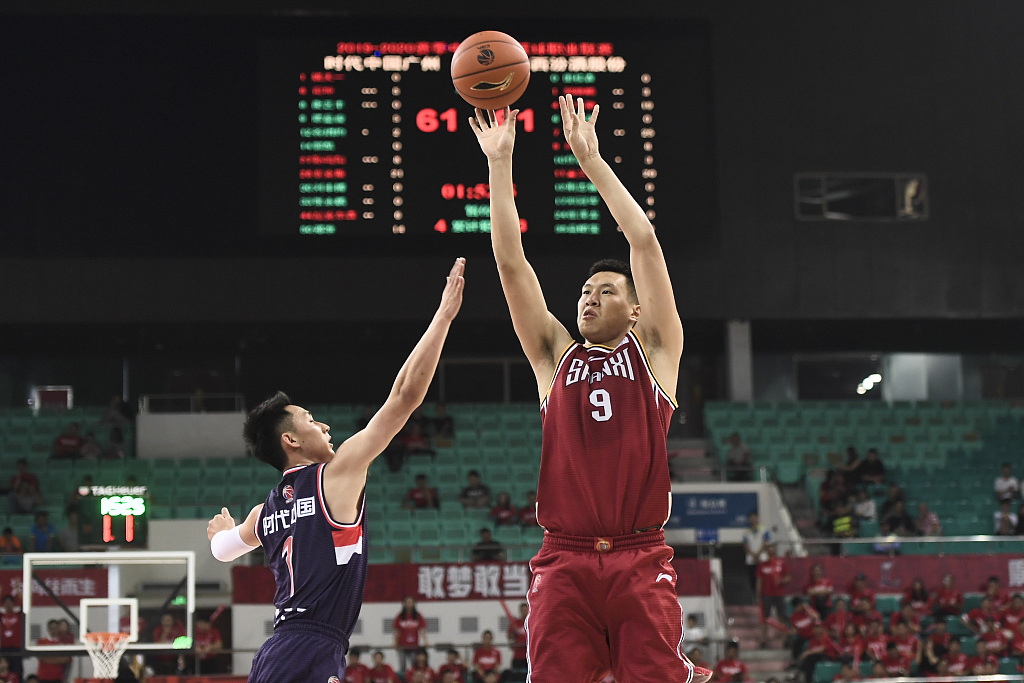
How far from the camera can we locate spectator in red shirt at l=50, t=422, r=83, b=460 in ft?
55.0

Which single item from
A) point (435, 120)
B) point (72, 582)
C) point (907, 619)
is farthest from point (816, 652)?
A: point (435, 120)

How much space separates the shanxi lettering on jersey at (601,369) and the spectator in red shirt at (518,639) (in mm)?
8099

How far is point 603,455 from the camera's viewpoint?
4184 mm

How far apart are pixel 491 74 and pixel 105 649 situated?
5989mm

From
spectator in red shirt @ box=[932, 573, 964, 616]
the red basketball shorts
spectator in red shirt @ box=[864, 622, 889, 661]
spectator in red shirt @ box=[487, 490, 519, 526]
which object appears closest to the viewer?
the red basketball shorts

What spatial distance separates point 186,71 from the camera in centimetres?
1727

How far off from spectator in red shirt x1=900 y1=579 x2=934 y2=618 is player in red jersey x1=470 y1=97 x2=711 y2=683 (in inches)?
410

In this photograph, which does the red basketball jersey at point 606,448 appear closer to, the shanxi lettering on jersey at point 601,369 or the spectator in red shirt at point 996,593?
the shanxi lettering on jersey at point 601,369

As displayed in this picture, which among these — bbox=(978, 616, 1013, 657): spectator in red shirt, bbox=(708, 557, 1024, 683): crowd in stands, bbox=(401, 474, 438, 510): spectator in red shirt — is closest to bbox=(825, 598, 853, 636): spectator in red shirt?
bbox=(708, 557, 1024, 683): crowd in stands

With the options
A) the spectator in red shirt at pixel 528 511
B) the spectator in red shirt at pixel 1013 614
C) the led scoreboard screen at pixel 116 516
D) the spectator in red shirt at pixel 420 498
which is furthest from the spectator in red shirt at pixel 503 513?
the spectator in red shirt at pixel 1013 614

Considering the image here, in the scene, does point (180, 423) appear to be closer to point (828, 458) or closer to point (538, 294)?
point (828, 458)

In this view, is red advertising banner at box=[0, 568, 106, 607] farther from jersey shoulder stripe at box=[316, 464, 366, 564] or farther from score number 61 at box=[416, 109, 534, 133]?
jersey shoulder stripe at box=[316, 464, 366, 564]

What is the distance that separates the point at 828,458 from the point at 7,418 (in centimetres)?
1246

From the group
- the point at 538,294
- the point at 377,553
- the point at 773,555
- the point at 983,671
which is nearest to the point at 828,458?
the point at 773,555
